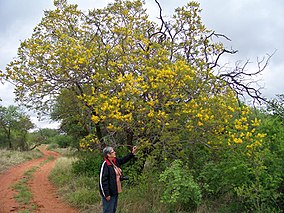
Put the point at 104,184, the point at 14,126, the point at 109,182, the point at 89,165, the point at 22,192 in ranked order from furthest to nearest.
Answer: the point at 14,126 < the point at 89,165 < the point at 22,192 < the point at 109,182 < the point at 104,184

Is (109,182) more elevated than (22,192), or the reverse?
(109,182)

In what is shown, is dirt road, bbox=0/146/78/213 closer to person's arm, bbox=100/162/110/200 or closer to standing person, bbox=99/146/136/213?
standing person, bbox=99/146/136/213

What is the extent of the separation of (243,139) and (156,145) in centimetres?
196

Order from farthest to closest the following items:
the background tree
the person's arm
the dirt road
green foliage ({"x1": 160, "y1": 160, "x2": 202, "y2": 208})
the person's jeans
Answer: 1. the background tree
2. the dirt road
3. green foliage ({"x1": 160, "y1": 160, "x2": 202, "y2": 208})
4. the person's jeans
5. the person's arm

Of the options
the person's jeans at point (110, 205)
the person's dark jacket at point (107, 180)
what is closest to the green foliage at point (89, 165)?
the person's jeans at point (110, 205)

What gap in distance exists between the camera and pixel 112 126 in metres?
6.98

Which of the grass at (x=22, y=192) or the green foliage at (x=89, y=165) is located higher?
the green foliage at (x=89, y=165)

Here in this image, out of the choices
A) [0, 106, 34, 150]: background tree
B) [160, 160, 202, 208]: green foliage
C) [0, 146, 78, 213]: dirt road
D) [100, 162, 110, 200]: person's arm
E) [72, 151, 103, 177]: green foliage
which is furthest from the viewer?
[0, 106, 34, 150]: background tree

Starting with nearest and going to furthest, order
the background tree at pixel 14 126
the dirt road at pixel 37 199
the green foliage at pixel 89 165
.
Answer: the dirt road at pixel 37 199 → the green foliage at pixel 89 165 → the background tree at pixel 14 126

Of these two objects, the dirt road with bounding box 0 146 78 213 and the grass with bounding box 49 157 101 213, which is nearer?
the grass with bounding box 49 157 101 213

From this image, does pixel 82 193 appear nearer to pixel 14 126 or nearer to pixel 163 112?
pixel 163 112

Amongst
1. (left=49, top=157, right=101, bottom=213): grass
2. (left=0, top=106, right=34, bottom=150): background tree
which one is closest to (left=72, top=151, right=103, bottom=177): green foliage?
(left=49, top=157, right=101, bottom=213): grass

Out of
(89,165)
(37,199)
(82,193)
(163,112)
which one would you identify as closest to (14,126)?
(89,165)

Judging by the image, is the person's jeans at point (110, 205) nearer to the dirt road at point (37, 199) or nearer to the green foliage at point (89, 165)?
the dirt road at point (37, 199)
